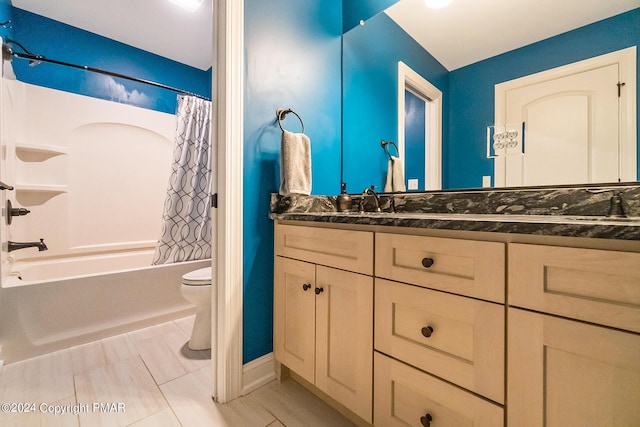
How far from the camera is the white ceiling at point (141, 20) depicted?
198 centimetres

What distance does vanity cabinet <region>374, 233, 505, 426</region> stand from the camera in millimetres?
628

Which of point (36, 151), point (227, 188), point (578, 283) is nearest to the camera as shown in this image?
point (578, 283)

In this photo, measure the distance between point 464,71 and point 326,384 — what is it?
1545 millimetres

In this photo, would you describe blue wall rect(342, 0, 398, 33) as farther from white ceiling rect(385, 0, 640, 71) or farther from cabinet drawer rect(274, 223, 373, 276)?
cabinet drawer rect(274, 223, 373, 276)

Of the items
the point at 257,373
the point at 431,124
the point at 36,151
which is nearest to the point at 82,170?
the point at 36,151

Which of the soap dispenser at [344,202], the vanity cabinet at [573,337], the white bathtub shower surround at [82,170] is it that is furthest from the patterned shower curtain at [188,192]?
the vanity cabinet at [573,337]

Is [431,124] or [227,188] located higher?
[431,124]

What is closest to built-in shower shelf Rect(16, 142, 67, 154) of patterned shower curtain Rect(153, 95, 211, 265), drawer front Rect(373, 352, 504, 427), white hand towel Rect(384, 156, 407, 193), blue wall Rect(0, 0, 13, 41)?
blue wall Rect(0, 0, 13, 41)

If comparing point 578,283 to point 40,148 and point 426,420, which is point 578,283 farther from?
point 40,148

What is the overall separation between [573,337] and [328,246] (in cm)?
71

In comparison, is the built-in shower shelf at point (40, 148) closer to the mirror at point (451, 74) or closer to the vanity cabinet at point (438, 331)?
the mirror at point (451, 74)

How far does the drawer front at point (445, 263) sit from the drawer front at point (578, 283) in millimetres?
34

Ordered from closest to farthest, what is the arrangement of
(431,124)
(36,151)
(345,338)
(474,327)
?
(474,327) < (345,338) < (431,124) < (36,151)

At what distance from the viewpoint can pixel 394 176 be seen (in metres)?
1.48
